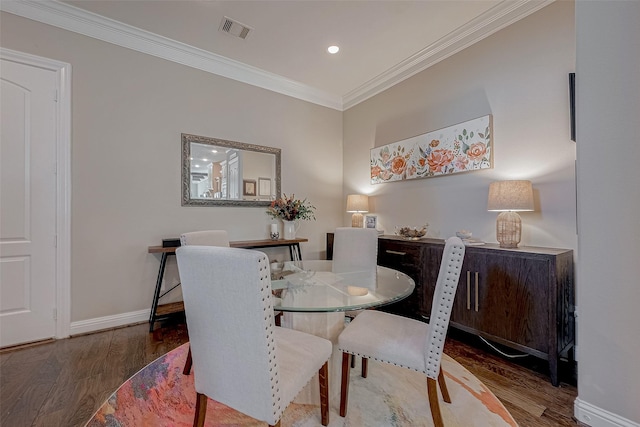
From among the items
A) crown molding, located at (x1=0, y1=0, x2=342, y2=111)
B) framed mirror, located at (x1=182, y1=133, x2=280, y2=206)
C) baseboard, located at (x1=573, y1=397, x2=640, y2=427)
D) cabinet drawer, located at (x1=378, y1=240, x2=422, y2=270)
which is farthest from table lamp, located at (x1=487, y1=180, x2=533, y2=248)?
crown molding, located at (x1=0, y1=0, x2=342, y2=111)

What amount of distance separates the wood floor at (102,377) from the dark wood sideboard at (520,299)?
0.59 ft

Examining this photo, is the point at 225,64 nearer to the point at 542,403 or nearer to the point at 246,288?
the point at 246,288

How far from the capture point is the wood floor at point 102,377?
59.4 inches

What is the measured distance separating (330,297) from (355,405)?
0.63 m

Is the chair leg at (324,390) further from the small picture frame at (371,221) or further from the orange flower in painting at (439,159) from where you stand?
the small picture frame at (371,221)

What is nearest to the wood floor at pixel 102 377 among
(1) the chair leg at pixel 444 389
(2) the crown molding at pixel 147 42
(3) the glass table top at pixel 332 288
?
(1) the chair leg at pixel 444 389

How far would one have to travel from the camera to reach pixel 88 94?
8.31ft

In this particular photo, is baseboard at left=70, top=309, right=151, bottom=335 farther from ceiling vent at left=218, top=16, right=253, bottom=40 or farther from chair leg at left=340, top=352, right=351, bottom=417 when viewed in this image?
ceiling vent at left=218, top=16, right=253, bottom=40

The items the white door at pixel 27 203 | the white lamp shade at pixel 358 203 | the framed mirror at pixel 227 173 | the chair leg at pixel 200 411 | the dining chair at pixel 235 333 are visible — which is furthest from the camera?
the white lamp shade at pixel 358 203

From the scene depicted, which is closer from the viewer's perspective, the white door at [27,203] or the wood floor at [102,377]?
the wood floor at [102,377]

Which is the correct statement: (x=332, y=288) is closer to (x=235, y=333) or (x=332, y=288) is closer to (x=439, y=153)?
(x=235, y=333)

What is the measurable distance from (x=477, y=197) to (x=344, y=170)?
206cm

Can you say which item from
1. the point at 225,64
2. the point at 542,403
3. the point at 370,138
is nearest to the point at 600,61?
the point at 542,403

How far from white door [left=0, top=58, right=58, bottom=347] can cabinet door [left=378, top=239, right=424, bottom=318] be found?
121 inches
